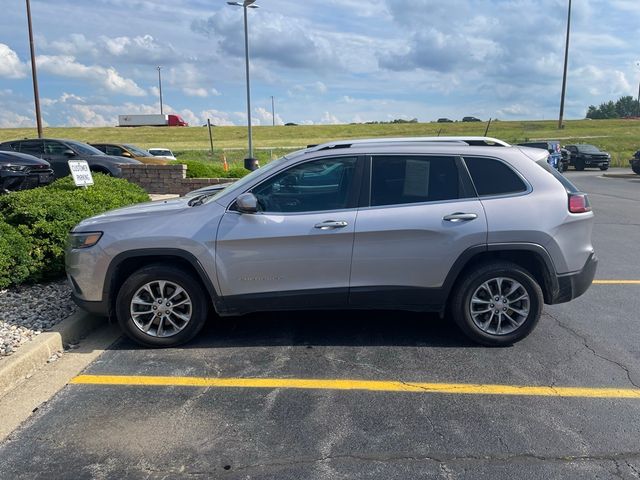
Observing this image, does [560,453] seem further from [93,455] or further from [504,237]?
[93,455]

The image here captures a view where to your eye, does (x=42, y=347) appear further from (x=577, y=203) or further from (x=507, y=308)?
(x=577, y=203)

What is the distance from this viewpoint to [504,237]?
4344 mm

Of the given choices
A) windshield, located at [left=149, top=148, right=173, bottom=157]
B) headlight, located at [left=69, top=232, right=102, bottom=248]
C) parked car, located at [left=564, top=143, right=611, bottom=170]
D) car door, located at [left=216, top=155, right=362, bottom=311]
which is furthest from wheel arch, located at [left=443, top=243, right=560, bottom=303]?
parked car, located at [left=564, top=143, right=611, bottom=170]

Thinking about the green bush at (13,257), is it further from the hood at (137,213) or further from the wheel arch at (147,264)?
the wheel arch at (147,264)

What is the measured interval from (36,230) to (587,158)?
33683 millimetres

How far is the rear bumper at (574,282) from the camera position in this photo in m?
4.48

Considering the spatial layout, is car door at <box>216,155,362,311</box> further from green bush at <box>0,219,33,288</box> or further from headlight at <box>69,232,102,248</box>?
green bush at <box>0,219,33,288</box>

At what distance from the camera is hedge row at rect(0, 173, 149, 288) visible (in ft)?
18.4

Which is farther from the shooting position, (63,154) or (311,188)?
(63,154)

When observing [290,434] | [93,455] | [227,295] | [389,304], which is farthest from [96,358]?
[389,304]

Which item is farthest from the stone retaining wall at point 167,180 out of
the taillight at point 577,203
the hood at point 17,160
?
the taillight at point 577,203

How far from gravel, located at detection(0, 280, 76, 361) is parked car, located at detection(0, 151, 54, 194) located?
22.9ft

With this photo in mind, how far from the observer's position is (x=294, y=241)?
4320mm

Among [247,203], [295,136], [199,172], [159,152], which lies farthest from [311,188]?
[295,136]
